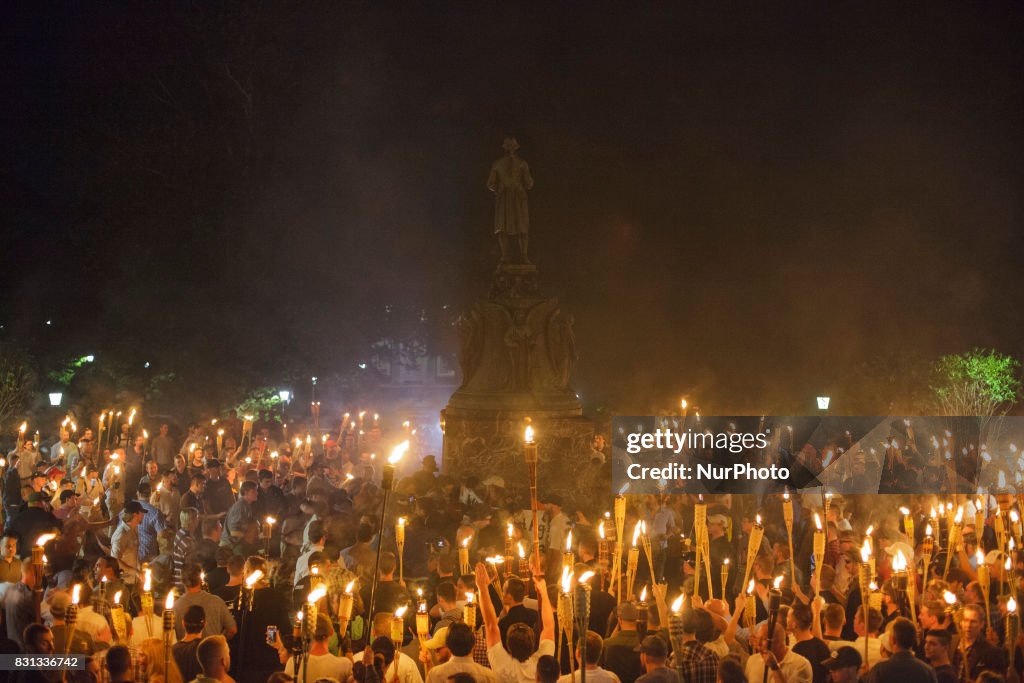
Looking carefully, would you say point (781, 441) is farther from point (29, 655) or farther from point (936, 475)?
point (29, 655)

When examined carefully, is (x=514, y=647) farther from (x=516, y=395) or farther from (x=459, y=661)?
(x=516, y=395)

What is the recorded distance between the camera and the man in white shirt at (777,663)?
5.67 meters

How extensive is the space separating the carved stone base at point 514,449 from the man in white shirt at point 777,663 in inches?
392

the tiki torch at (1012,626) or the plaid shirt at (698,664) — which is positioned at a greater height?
the tiki torch at (1012,626)

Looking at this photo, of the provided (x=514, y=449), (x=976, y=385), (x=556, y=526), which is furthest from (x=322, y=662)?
(x=976, y=385)

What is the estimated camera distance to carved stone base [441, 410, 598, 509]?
16281mm

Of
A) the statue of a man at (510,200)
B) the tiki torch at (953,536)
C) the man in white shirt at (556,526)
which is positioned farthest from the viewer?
the statue of a man at (510,200)

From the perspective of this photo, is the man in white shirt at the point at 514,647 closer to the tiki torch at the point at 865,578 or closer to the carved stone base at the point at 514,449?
the tiki torch at the point at 865,578

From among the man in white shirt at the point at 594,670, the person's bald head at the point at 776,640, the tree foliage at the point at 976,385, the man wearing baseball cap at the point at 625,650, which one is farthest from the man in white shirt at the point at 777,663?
the tree foliage at the point at 976,385

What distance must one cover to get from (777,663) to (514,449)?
35.4ft

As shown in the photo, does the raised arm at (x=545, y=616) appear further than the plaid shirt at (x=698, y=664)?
Yes

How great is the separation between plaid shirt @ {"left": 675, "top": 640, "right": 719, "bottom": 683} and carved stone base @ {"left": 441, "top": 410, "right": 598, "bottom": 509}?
10.1m

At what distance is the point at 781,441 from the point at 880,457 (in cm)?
245

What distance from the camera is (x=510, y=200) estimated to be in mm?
17750
